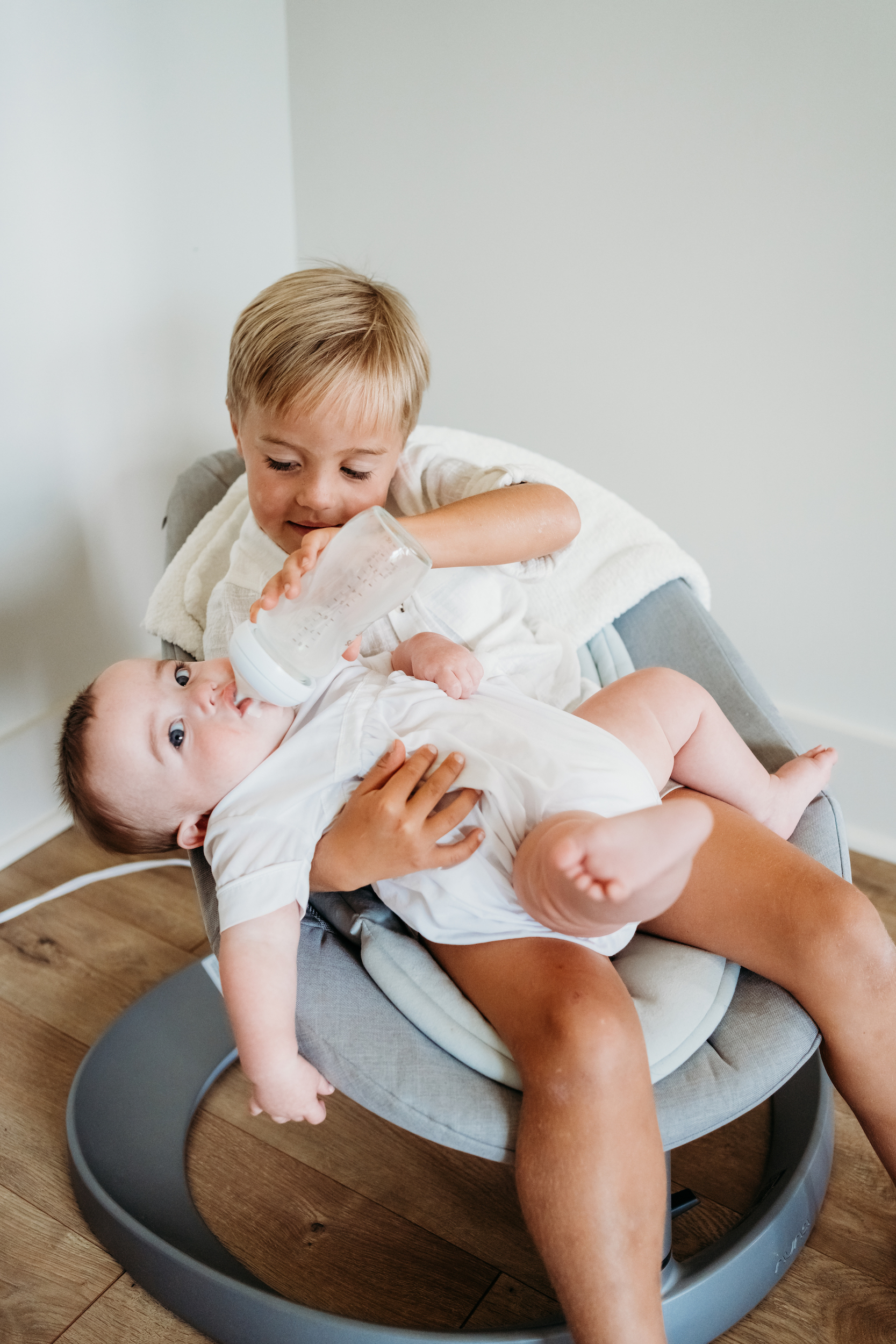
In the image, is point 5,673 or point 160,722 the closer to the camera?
point 160,722

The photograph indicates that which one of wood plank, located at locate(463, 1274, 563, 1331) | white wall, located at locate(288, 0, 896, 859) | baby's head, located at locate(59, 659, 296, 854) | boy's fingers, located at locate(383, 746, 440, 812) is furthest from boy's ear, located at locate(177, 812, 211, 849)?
white wall, located at locate(288, 0, 896, 859)

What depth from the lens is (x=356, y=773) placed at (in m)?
0.97

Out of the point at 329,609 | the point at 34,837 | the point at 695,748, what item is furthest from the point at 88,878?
the point at 695,748

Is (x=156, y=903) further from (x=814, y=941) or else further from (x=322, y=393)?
(x=814, y=941)

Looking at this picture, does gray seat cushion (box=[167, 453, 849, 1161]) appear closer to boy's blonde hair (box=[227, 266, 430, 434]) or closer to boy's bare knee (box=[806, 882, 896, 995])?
boy's bare knee (box=[806, 882, 896, 995])

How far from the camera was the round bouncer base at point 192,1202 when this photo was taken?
948 millimetres

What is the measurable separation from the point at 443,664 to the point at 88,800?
39 centimetres

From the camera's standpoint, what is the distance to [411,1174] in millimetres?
1226

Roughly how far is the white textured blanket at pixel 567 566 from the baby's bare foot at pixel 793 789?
358 millimetres

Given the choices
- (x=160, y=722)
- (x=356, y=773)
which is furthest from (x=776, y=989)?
(x=160, y=722)

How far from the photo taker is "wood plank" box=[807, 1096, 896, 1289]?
112 cm

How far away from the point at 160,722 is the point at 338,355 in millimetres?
419

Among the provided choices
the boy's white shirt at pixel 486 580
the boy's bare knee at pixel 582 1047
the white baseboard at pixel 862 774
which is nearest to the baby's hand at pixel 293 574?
the boy's white shirt at pixel 486 580

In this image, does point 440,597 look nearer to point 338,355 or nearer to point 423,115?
point 338,355
